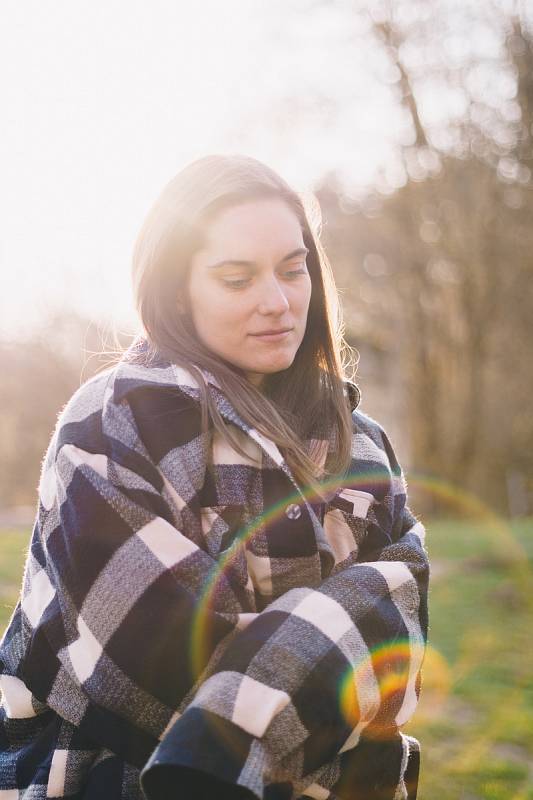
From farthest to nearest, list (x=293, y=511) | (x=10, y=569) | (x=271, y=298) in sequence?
(x=10, y=569), (x=271, y=298), (x=293, y=511)

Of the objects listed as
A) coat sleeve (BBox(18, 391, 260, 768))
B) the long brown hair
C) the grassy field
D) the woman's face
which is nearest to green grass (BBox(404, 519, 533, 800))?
the grassy field

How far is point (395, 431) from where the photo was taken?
20359mm

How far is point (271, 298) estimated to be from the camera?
6.14ft

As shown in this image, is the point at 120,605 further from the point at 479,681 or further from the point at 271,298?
the point at 479,681

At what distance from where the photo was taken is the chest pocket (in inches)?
73.7

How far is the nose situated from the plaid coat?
22cm

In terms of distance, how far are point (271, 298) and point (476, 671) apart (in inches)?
147

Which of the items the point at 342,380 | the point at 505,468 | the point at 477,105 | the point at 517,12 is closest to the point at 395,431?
the point at 505,468

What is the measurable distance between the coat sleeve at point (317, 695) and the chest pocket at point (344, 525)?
0.04 m

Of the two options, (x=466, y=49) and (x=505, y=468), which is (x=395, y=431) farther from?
(x=466, y=49)

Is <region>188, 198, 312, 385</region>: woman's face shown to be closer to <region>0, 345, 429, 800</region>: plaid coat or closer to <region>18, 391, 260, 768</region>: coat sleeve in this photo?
<region>0, 345, 429, 800</region>: plaid coat

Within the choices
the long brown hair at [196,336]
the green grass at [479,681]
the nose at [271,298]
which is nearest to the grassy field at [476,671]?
the green grass at [479,681]

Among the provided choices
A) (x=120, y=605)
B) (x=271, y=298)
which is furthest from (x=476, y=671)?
(x=120, y=605)

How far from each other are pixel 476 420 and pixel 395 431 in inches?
174
